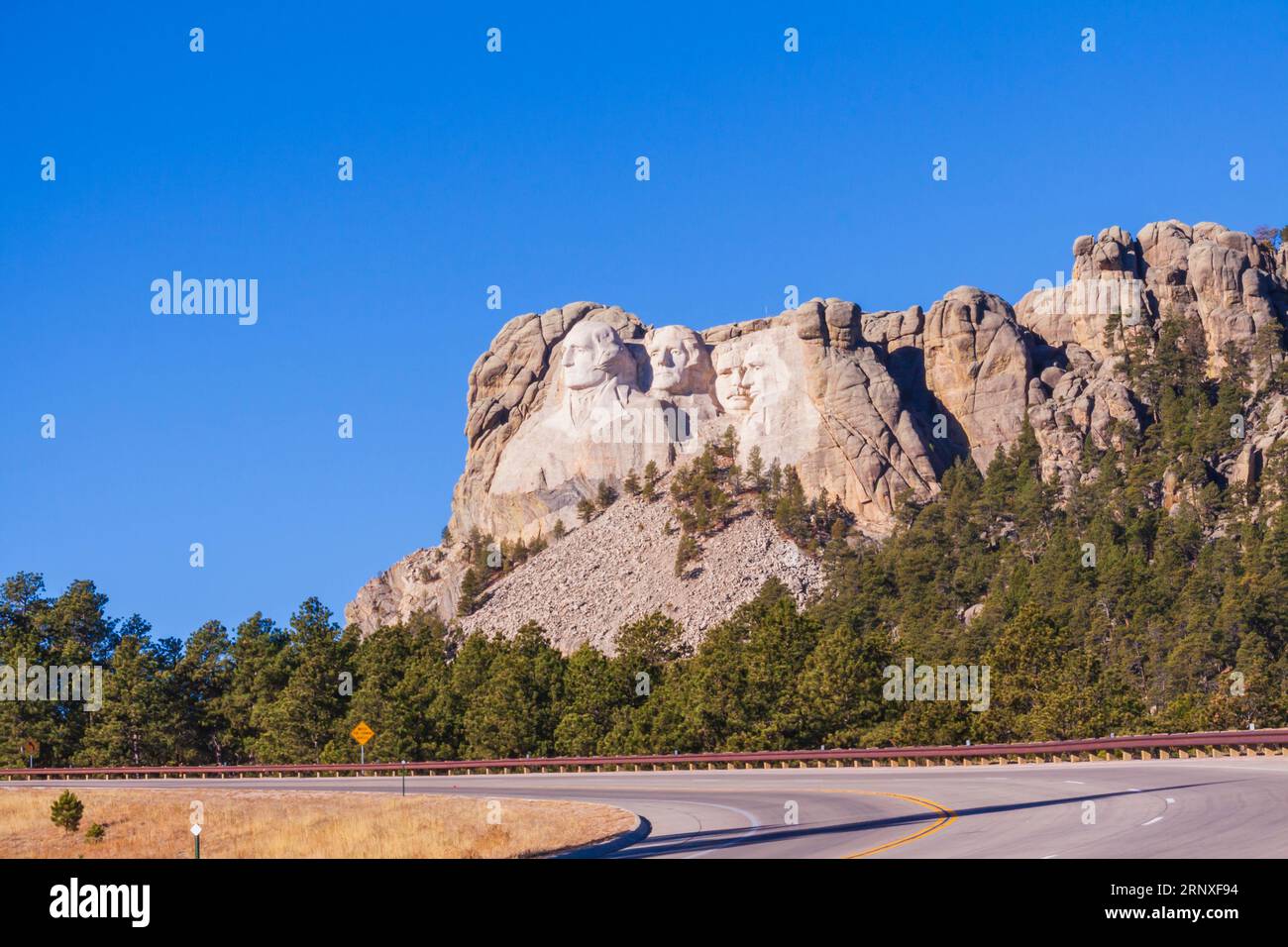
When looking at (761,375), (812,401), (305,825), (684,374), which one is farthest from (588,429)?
(305,825)

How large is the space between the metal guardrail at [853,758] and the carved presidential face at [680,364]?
104 m

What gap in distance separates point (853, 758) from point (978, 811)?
2840 centimetres

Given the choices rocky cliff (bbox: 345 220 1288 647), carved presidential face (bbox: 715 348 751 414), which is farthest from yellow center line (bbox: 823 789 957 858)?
carved presidential face (bbox: 715 348 751 414)

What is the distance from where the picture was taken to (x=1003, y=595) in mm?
106375

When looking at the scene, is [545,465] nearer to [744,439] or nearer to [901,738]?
[744,439]

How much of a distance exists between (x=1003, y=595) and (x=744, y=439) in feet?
216

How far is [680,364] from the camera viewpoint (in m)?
183

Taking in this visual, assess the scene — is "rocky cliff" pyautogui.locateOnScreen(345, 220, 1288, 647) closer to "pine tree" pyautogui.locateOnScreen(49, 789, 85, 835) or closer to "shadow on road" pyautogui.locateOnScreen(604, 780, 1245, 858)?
"pine tree" pyautogui.locateOnScreen(49, 789, 85, 835)

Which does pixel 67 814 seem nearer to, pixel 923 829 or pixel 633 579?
pixel 923 829

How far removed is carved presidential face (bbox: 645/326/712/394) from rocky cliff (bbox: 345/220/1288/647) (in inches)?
8.5

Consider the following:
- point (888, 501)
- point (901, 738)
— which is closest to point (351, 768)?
point (901, 738)

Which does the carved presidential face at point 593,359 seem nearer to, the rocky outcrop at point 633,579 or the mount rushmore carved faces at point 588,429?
the mount rushmore carved faces at point 588,429

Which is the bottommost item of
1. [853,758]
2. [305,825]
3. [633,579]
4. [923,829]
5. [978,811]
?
[853,758]
